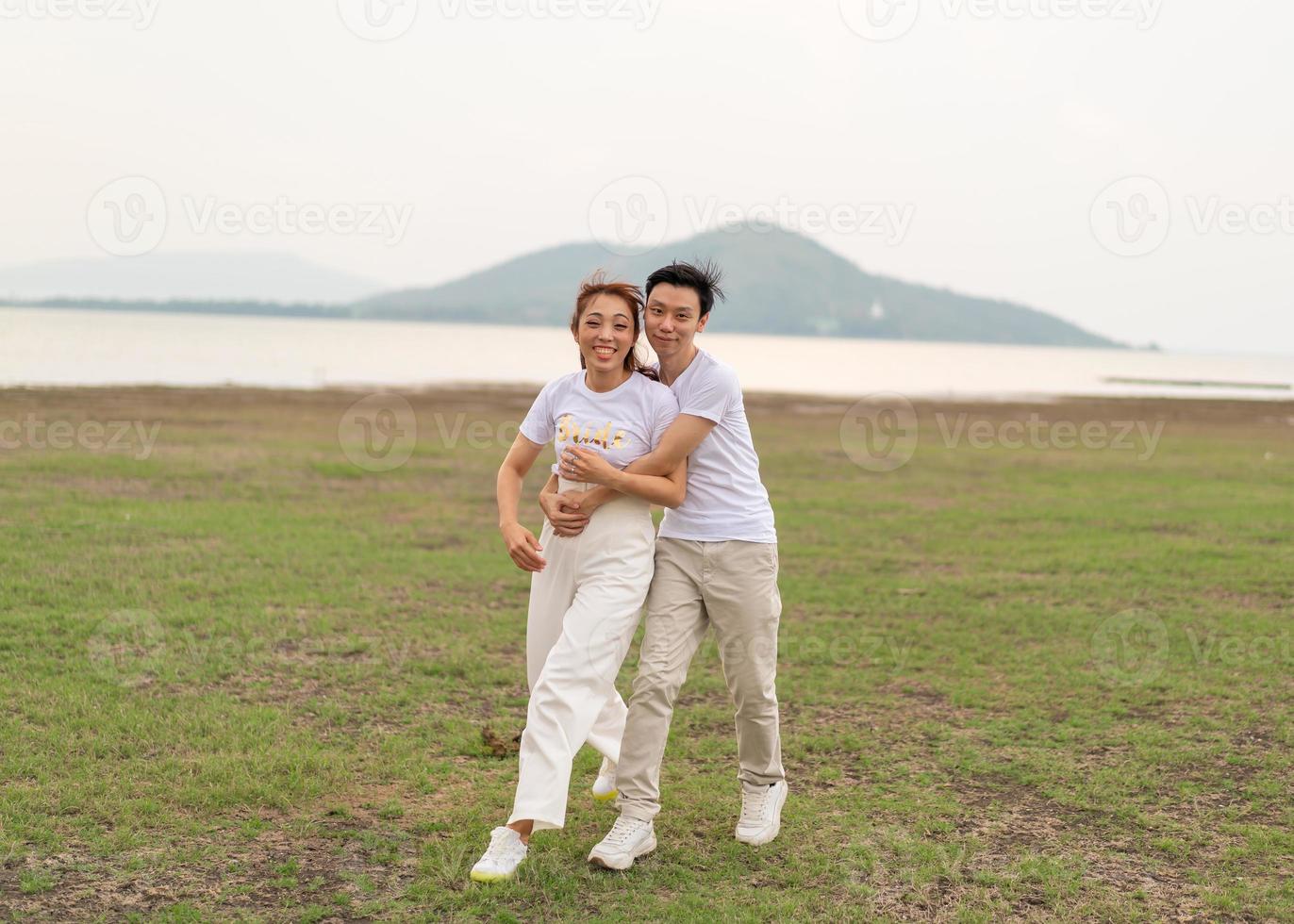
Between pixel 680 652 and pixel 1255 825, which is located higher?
pixel 680 652

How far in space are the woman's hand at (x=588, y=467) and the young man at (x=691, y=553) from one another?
0.04ft

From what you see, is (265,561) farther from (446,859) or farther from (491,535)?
(446,859)

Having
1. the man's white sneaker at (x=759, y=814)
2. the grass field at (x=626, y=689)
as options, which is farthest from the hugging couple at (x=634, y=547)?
the grass field at (x=626, y=689)

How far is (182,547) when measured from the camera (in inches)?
388

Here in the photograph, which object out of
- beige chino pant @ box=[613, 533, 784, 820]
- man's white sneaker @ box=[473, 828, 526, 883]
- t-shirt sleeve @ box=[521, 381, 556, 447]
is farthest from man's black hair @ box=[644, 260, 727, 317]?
man's white sneaker @ box=[473, 828, 526, 883]

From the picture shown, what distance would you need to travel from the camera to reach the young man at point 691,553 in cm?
417

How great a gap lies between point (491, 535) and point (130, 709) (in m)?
5.85

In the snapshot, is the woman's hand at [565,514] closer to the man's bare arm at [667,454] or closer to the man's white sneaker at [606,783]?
the man's bare arm at [667,454]

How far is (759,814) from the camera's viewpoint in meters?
4.59

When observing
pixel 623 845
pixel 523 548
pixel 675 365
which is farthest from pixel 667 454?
A: pixel 623 845

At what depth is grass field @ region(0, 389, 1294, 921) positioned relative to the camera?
416cm

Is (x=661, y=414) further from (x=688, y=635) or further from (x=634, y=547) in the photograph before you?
(x=688, y=635)

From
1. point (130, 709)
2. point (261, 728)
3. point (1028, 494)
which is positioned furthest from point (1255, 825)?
point (1028, 494)

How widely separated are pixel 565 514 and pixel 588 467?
0.23 meters
